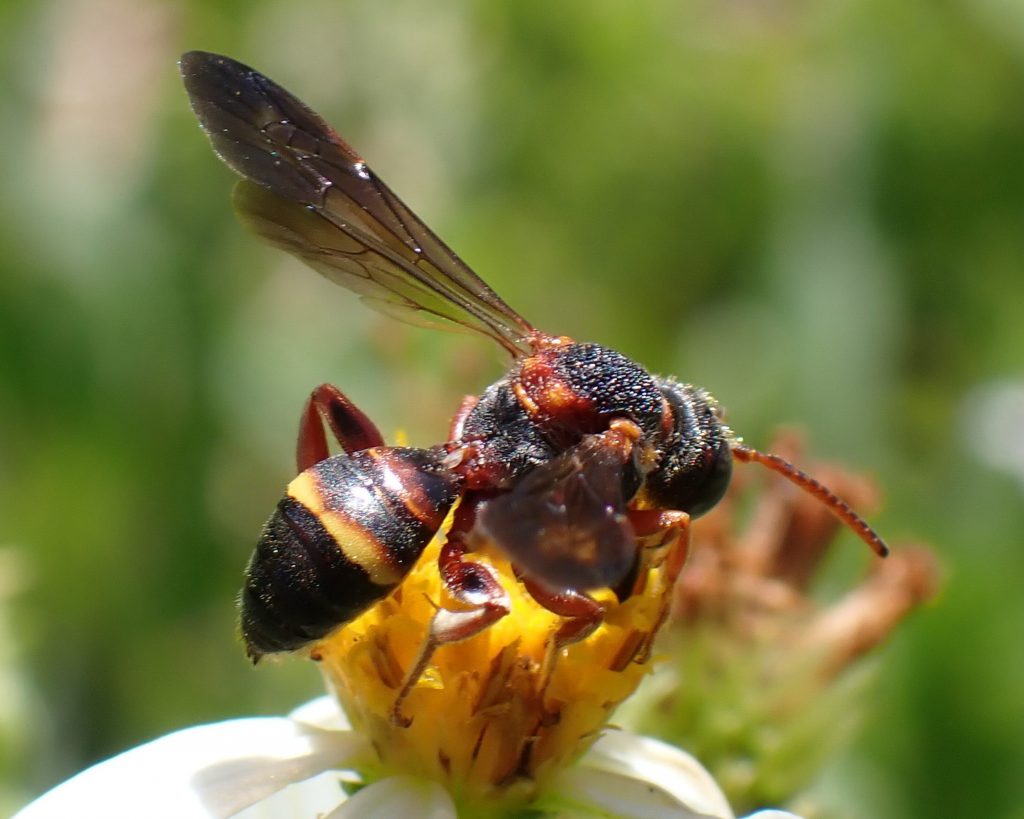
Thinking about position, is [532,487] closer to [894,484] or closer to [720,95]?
[894,484]

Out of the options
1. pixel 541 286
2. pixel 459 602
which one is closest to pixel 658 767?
pixel 459 602

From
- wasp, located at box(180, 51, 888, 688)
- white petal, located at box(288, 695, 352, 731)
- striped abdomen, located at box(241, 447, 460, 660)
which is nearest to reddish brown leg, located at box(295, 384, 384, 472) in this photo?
wasp, located at box(180, 51, 888, 688)

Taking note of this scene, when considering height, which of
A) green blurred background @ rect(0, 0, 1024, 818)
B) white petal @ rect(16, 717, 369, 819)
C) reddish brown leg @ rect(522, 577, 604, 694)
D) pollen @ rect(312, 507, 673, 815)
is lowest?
white petal @ rect(16, 717, 369, 819)

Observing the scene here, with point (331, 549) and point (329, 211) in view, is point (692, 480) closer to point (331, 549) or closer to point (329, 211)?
point (331, 549)

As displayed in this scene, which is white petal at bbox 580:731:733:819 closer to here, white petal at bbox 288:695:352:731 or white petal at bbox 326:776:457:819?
white petal at bbox 326:776:457:819

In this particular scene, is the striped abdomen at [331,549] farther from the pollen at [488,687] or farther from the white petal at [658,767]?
the white petal at [658,767]

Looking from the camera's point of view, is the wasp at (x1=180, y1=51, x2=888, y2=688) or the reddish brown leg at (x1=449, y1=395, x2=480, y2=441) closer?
the wasp at (x1=180, y1=51, x2=888, y2=688)

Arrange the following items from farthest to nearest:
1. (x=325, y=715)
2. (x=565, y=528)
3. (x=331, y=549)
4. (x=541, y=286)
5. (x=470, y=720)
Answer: (x=541, y=286) < (x=325, y=715) < (x=470, y=720) < (x=331, y=549) < (x=565, y=528)
